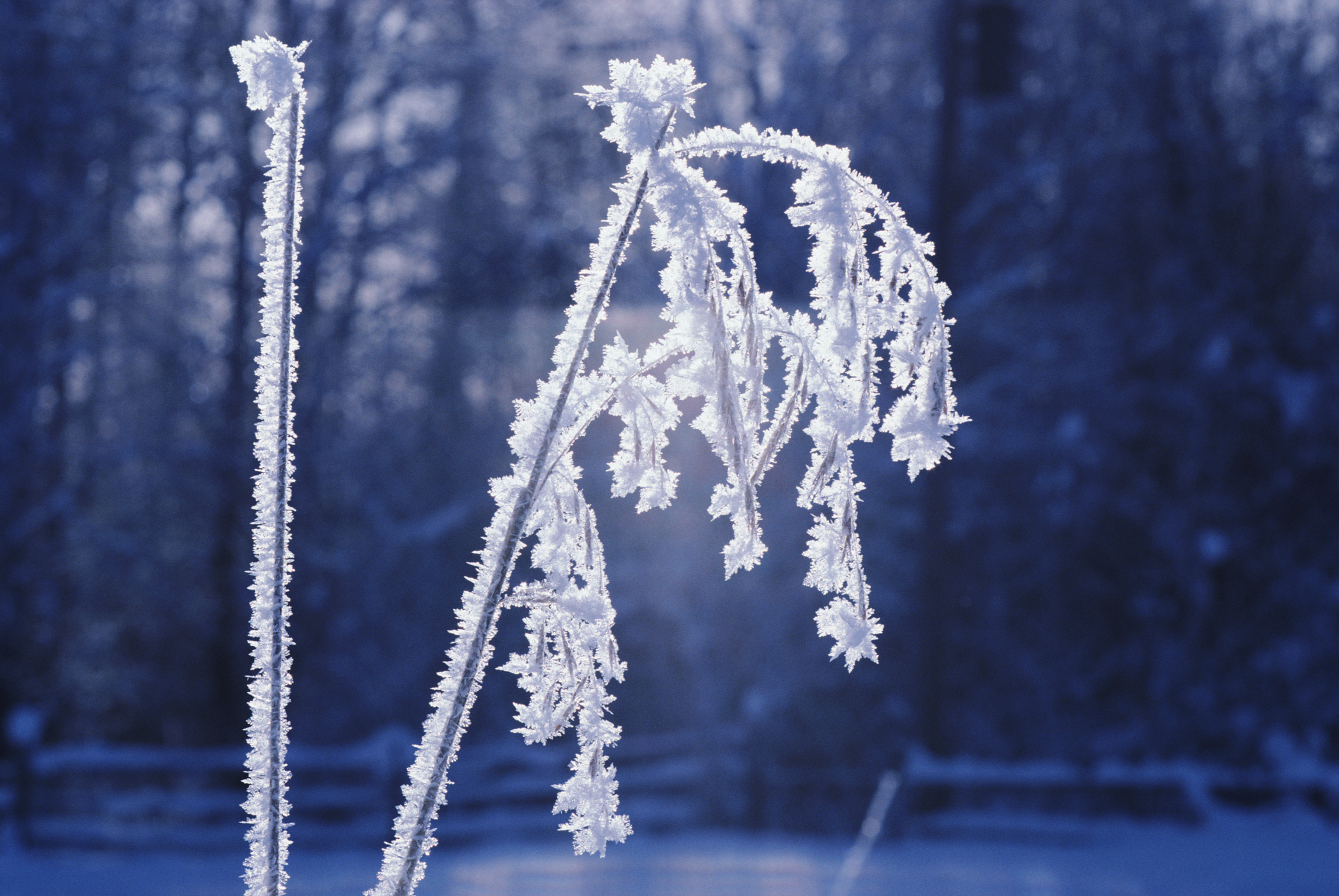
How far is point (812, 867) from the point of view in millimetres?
7344

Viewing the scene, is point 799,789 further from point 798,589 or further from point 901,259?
point 901,259

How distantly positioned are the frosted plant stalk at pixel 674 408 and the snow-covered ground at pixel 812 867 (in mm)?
6195

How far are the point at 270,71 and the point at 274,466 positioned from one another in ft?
0.96

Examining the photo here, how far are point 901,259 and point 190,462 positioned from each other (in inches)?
363

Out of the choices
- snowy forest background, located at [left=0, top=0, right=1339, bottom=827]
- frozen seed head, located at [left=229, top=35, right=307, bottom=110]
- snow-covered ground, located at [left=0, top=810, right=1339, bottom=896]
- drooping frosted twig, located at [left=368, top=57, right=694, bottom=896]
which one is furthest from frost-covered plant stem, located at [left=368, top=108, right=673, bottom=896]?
snowy forest background, located at [left=0, top=0, right=1339, bottom=827]

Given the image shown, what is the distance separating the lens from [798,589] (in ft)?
30.0

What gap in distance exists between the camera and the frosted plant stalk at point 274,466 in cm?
84

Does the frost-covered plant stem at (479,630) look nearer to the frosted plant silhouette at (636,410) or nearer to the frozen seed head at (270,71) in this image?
the frosted plant silhouette at (636,410)

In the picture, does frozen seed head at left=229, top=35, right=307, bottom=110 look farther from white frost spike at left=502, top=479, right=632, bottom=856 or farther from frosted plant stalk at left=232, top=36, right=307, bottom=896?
white frost spike at left=502, top=479, right=632, bottom=856

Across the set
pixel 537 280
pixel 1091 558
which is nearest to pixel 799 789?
pixel 1091 558

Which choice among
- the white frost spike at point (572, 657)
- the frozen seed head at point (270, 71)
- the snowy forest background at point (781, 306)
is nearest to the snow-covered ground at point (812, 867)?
the snowy forest background at point (781, 306)

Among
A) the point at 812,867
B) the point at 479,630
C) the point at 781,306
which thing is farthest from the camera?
the point at 781,306

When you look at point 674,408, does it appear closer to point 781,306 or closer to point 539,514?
point 539,514

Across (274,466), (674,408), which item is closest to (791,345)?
(674,408)
